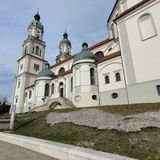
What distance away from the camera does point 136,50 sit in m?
17.7

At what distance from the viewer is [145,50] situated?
55.4ft

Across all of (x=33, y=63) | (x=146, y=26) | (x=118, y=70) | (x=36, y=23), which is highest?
(x=36, y=23)

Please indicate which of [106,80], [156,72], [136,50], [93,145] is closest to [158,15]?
[136,50]

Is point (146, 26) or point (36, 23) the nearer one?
point (146, 26)

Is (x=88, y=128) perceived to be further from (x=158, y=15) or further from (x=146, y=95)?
(x=158, y=15)

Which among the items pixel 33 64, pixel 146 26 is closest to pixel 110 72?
pixel 146 26

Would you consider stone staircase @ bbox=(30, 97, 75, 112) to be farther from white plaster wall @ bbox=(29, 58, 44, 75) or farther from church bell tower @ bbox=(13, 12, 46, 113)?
white plaster wall @ bbox=(29, 58, 44, 75)

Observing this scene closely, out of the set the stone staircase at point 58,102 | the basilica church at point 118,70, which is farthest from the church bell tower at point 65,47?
the stone staircase at point 58,102

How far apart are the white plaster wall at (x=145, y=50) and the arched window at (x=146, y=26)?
382 mm

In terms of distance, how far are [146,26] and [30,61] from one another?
3445 cm

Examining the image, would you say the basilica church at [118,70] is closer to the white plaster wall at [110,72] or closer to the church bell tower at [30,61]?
the white plaster wall at [110,72]

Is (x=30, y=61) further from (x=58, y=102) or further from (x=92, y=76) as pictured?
(x=92, y=76)

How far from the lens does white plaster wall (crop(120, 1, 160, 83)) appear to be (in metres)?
15.9

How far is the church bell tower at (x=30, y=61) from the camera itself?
134 feet
